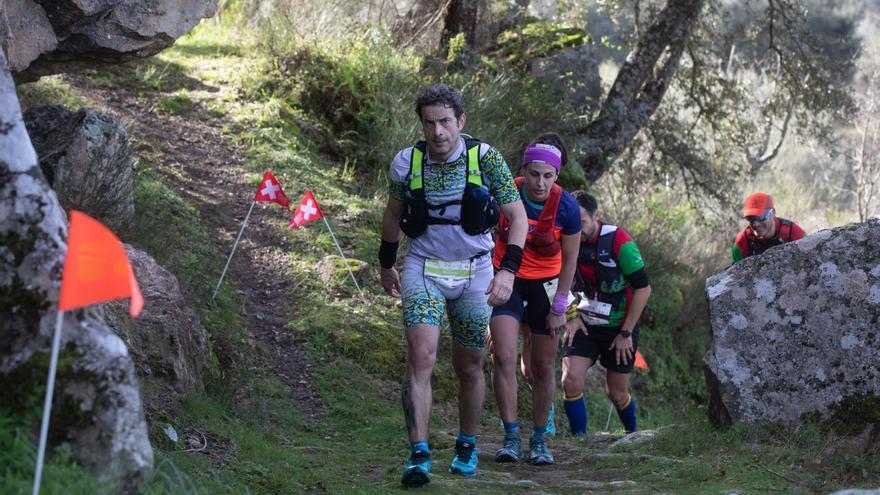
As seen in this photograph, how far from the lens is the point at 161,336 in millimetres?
7906

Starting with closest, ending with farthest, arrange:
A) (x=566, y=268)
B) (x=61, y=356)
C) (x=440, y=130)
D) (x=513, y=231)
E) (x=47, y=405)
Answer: (x=47, y=405)
(x=61, y=356)
(x=440, y=130)
(x=513, y=231)
(x=566, y=268)

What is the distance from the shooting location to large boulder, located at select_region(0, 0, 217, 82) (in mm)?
8266

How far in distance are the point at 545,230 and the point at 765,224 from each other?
2.43 m

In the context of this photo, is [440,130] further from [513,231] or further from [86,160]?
[86,160]

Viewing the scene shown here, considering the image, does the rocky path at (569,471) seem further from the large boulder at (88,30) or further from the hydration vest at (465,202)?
the large boulder at (88,30)

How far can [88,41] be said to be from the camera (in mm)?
8695

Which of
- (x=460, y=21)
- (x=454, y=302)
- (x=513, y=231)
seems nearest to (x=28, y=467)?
(x=454, y=302)

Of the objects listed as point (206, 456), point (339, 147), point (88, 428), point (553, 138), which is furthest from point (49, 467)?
point (339, 147)

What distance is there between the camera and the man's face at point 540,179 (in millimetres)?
7242

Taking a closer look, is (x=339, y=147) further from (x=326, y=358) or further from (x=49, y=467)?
(x=49, y=467)

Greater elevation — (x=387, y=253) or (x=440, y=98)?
(x=440, y=98)

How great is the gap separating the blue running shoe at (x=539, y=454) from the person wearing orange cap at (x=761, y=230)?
2.43m

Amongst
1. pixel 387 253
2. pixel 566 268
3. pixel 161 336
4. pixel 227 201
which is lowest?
pixel 161 336

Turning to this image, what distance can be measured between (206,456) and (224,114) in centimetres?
915
